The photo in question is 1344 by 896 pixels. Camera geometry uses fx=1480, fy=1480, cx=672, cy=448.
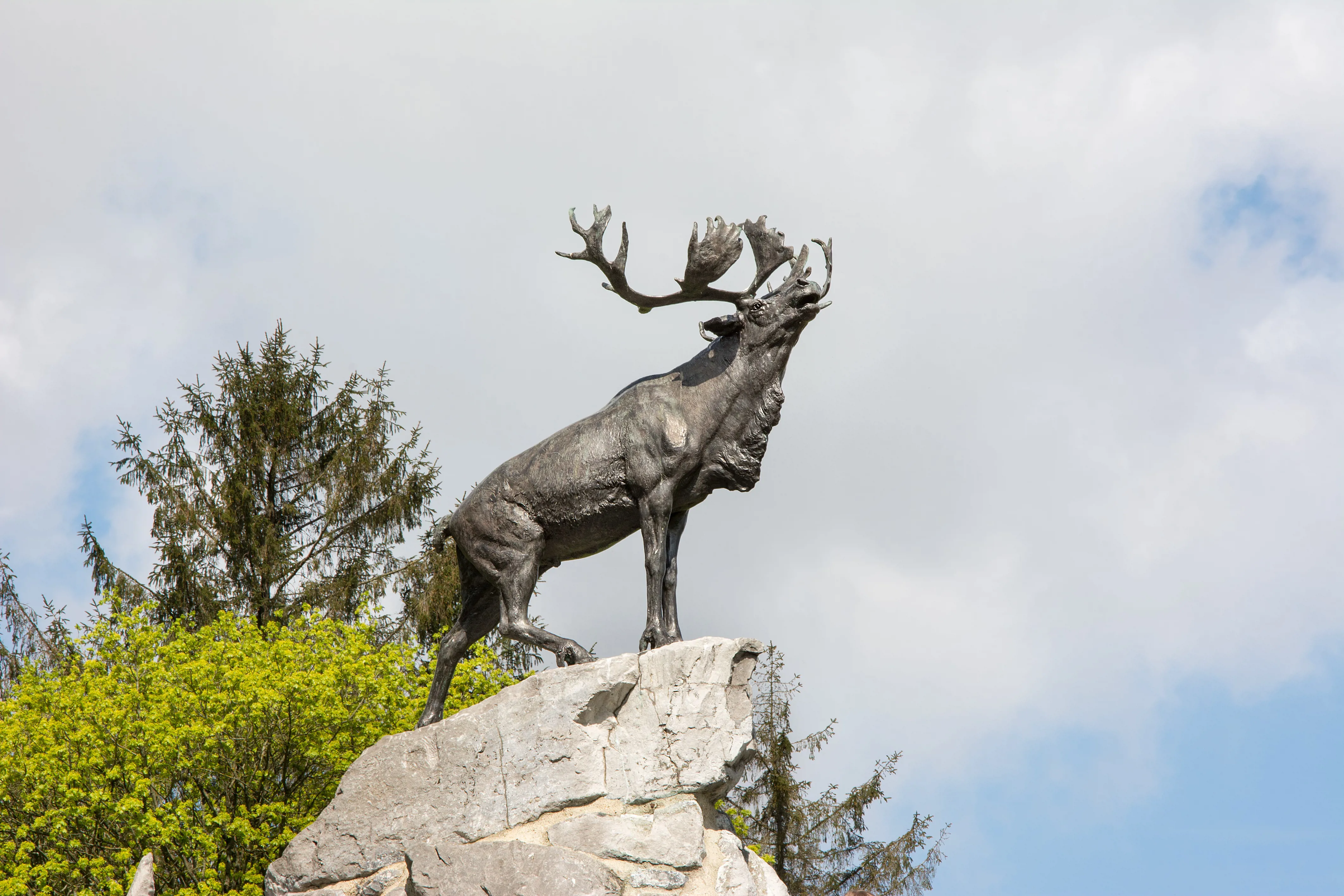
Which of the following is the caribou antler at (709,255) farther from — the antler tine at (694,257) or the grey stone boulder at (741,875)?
the grey stone boulder at (741,875)

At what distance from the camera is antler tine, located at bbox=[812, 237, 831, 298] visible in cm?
955

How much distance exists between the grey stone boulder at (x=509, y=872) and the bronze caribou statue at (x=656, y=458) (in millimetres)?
A: 1347

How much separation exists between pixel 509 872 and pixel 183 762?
255 inches

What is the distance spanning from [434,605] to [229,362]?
16.4ft

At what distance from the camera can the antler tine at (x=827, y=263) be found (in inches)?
376

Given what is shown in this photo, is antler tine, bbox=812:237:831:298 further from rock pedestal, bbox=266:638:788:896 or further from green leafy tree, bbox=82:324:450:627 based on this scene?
green leafy tree, bbox=82:324:450:627

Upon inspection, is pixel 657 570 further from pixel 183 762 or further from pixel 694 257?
pixel 183 762

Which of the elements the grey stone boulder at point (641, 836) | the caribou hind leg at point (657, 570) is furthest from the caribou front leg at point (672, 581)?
the grey stone boulder at point (641, 836)

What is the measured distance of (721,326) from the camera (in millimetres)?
9555

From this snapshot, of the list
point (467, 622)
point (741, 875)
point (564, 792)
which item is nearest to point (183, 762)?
point (467, 622)

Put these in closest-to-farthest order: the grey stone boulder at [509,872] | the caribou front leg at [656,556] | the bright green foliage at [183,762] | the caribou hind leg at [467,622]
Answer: the grey stone boulder at [509,872]
the caribou front leg at [656,556]
the caribou hind leg at [467,622]
the bright green foliage at [183,762]

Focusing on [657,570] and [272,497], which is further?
[272,497]

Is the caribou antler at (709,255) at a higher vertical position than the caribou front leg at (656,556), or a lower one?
higher

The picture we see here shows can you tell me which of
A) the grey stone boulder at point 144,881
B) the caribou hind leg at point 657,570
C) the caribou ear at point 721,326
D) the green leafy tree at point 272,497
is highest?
the green leafy tree at point 272,497
